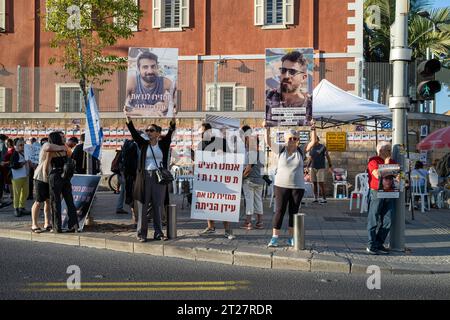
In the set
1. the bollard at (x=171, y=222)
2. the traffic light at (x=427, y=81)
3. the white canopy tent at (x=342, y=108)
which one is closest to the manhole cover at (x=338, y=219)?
the white canopy tent at (x=342, y=108)

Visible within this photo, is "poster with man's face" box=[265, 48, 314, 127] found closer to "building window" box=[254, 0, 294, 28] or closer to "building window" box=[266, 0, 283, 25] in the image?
"building window" box=[254, 0, 294, 28]

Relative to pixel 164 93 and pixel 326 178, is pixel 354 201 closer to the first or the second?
pixel 326 178

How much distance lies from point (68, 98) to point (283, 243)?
13.1 metres

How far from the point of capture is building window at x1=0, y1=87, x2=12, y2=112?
1967 centimetres

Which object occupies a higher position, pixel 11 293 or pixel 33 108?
pixel 33 108

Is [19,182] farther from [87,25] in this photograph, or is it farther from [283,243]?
[283,243]

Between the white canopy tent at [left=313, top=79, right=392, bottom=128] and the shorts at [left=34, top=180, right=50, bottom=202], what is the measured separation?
688 cm

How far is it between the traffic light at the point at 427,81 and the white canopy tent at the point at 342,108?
440 centimetres

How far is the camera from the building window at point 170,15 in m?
23.5

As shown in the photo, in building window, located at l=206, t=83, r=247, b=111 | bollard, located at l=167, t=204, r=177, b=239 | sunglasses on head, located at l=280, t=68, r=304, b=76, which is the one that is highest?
building window, located at l=206, t=83, r=247, b=111

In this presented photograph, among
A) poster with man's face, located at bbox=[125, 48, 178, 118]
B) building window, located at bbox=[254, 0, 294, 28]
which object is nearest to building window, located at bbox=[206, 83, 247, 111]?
building window, located at bbox=[254, 0, 294, 28]

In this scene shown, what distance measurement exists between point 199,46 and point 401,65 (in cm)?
1579
